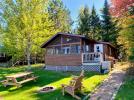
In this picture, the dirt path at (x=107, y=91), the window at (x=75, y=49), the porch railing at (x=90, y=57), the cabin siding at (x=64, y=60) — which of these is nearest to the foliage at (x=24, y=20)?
the cabin siding at (x=64, y=60)

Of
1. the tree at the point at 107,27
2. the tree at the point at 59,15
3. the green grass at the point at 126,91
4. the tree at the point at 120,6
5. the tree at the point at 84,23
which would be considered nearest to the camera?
the green grass at the point at 126,91

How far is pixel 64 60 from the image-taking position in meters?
27.8

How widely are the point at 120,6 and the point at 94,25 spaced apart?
28.1 m

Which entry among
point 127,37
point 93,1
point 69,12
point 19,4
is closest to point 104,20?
point 93,1

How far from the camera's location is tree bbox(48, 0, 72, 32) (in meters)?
51.4

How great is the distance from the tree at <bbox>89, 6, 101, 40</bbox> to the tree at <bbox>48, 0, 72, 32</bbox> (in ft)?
17.2

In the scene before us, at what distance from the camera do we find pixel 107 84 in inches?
662

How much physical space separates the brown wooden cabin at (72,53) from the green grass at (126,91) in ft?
28.3

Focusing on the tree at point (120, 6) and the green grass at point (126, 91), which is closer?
the green grass at point (126, 91)

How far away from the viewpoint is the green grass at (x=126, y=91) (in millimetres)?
12988

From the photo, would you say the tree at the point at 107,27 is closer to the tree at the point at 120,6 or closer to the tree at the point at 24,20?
the tree at the point at 24,20

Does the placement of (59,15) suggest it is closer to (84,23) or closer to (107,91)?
(84,23)

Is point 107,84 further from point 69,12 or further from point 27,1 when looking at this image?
point 69,12

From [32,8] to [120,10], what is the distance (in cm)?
1021
